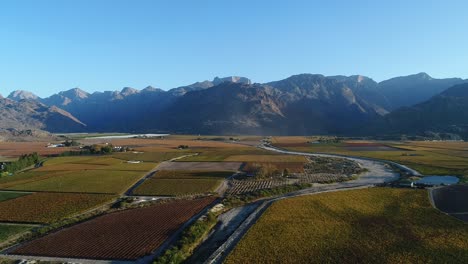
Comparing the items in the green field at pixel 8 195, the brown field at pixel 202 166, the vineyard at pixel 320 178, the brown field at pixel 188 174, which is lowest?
the vineyard at pixel 320 178

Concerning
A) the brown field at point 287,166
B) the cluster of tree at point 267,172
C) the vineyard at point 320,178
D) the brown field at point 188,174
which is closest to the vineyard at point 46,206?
the brown field at point 188,174

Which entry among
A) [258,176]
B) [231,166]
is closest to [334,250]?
[258,176]

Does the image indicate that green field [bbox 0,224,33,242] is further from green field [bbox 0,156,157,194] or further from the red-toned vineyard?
green field [bbox 0,156,157,194]

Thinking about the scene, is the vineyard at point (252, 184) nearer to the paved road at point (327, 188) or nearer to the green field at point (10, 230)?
the paved road at point (327, 188)

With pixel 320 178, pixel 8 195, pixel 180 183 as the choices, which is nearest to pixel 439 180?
pixel 320 178

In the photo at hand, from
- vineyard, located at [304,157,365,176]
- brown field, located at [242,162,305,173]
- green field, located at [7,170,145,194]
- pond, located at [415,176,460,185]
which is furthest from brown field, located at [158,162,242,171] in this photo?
pond, located at [415,176,460,185]

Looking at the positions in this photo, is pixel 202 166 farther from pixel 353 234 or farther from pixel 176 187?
pixel 353 234
